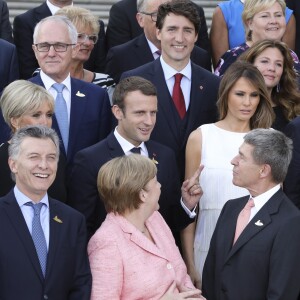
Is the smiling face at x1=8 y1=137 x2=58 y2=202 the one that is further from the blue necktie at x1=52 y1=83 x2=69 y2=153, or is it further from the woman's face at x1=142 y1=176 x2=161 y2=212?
the blue necktie at x1=52 y1=83 x2=69 y2=153

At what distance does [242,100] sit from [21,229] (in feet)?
7.20

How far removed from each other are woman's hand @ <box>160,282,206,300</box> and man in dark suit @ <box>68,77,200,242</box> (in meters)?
0.86

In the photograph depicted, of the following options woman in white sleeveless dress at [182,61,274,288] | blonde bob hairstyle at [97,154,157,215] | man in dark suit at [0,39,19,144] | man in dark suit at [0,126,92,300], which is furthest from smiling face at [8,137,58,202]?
man in dark suit at [0,39,19,144]

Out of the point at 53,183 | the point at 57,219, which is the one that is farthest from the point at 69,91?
the point at 57,219

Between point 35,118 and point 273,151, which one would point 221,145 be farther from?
point 35,118

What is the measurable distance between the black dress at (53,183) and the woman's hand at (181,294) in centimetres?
106

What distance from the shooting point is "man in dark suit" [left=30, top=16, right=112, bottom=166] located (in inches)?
302

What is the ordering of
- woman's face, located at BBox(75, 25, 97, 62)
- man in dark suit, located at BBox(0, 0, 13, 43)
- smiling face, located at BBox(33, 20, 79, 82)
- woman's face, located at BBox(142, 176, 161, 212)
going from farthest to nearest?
man in dark suit, located at BBox(0, 0, 13, 43), woman's face, located at BBox(75, 25, 97, 62), smiling face, located at BBox(33, 20, 79, 82), woman's face, located at BBox(142, 176, 161, 212)

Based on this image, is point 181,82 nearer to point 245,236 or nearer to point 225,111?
point 225,111

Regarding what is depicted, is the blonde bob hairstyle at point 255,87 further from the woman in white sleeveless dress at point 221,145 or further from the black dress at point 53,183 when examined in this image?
the black dress at point 53,183

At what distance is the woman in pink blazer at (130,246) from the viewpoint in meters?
6.21

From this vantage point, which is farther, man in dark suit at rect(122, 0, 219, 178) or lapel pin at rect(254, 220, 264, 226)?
man in dark suit at rect(122, 0, 219, 178)

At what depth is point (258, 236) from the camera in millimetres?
6355

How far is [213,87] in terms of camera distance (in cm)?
802
